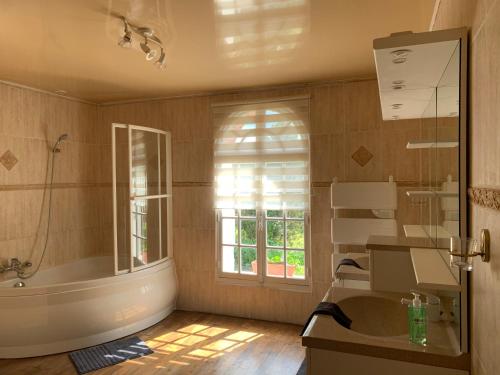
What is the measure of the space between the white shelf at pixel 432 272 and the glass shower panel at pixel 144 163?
9.17 feet

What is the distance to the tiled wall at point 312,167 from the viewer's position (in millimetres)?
3334

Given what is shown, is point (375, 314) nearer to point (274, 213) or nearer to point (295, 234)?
point (295, 234)

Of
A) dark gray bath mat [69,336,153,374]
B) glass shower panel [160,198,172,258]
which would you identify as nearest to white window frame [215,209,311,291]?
glass shower panel [160,198,172,258]

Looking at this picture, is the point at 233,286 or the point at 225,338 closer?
the point at 225,338

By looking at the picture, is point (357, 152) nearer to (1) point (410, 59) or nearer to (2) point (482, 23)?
(1) point (410, 59)

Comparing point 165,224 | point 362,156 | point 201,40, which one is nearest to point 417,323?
point 201,40

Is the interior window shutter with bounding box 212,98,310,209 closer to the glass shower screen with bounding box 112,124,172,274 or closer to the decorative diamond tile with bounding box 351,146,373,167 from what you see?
the decorative diamond tile with bounding box 351,146,373,167

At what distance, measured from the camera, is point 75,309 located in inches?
122

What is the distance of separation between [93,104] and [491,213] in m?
4.38

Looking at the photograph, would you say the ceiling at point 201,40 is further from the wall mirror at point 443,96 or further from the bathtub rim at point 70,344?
the bathtub rim at point 70,344

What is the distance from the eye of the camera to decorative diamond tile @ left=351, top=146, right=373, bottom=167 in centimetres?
339

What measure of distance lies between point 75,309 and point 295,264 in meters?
2.09

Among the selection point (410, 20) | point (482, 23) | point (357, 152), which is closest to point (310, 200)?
point (357, 152)

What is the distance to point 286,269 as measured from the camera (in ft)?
12.2
